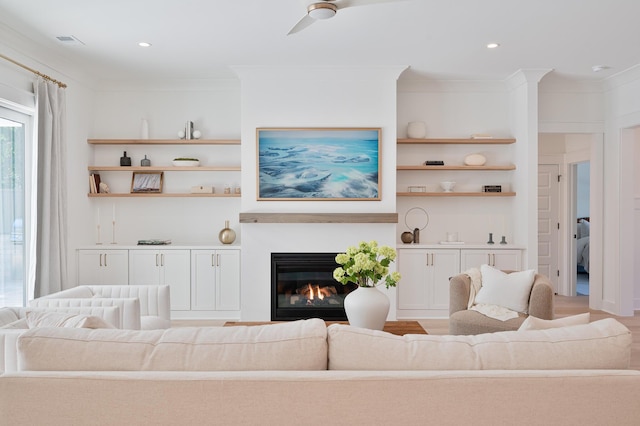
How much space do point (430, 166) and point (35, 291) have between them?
4.27 metres

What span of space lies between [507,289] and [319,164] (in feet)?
8.00

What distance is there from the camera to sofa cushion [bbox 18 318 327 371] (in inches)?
63.7

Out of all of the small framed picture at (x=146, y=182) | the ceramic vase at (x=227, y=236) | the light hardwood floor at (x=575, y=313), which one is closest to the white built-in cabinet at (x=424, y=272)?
the light hardwood floor at (x=575, y=313)

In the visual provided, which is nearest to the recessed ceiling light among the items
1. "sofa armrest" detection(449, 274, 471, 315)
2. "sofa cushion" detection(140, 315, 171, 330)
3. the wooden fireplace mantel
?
the wooden fireplace mantel

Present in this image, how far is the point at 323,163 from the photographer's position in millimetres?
5469

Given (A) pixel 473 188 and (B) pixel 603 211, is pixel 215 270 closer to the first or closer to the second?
(A) pixel 473 188

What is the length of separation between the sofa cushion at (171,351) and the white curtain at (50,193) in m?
3.31

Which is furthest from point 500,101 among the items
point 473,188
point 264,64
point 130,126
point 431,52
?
point 130,126

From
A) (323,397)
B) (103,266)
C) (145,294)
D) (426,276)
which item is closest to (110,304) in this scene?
(145,294)

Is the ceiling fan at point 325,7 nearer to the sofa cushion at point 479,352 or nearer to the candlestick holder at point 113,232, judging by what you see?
the sofa cushion at point 479,352

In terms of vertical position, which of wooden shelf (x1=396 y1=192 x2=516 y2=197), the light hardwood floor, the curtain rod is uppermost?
the curtain rod

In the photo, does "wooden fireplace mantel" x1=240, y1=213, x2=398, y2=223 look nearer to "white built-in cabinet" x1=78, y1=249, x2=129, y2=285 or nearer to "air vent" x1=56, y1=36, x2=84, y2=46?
"white built-in cabinet" x1=78, y1=249, x2=129, y2=285

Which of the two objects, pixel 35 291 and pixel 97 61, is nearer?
pixel 35 291

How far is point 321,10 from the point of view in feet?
9.91
